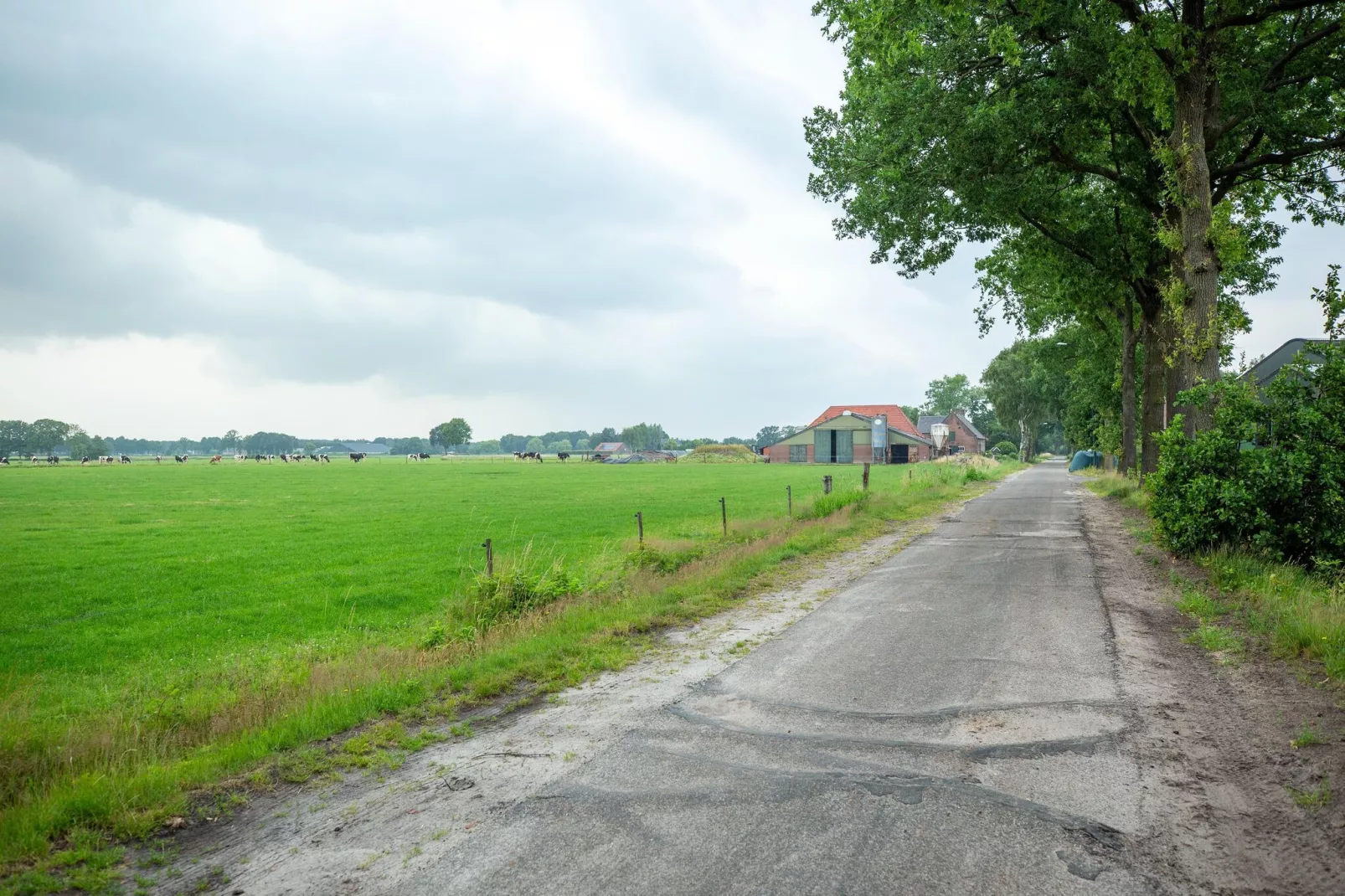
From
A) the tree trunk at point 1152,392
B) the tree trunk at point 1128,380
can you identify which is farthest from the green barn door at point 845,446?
the tree trunk at point 1152,392

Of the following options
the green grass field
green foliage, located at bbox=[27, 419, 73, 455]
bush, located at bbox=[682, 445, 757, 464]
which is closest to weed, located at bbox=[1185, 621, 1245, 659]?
the green grass field

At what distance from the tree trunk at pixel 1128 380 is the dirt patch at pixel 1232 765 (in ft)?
76.4

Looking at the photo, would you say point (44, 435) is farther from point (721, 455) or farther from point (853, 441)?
point (853, 441)

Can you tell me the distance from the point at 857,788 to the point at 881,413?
10274 centimetres

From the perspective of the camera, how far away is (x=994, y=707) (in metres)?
6.14

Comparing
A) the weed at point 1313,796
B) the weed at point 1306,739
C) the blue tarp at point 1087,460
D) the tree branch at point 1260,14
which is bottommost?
the weed at point 1313,796

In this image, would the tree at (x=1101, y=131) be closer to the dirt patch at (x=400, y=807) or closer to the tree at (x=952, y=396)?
the dirt patch at (x=400, y=807)

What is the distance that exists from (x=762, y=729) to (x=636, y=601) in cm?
511

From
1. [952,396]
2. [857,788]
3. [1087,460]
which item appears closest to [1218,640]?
[857,788]

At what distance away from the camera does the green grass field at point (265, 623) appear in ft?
18.8

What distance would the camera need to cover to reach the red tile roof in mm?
102500

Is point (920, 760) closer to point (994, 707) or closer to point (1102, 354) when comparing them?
point (994, 707)

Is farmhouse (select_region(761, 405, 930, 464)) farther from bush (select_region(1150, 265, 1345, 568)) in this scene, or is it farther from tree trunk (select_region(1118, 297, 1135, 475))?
bush (select_region(1150, 265, 1345, 568))

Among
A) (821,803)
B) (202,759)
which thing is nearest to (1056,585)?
(821,803)
